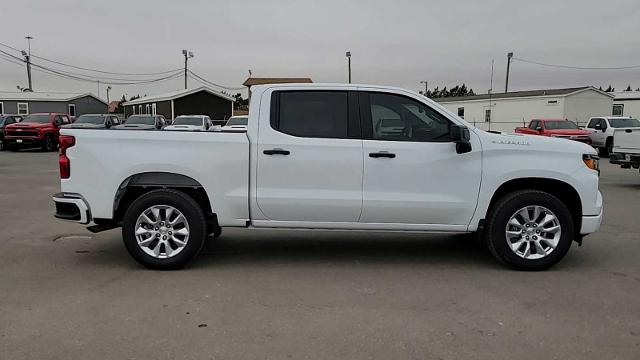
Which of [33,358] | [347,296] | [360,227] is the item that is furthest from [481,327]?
[33,358]

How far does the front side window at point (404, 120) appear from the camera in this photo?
18.6ft

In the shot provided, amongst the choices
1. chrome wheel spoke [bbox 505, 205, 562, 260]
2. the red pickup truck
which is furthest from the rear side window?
the red pickup truck

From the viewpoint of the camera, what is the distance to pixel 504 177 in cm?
562

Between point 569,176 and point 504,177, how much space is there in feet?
2.21

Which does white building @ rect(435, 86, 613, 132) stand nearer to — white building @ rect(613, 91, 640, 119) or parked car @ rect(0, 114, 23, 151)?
white building @ rect(613, 91, 640, 119)

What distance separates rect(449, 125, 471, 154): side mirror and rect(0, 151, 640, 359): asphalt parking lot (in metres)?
1.28

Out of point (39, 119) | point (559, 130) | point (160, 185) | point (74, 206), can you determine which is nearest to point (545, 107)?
point (559, 130)

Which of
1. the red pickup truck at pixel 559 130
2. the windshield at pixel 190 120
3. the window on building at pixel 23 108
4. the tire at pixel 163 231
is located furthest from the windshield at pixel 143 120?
the window on building at pixel 23 108

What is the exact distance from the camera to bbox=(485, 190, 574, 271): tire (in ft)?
18.5

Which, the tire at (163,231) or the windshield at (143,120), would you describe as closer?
the tire at (163,231)

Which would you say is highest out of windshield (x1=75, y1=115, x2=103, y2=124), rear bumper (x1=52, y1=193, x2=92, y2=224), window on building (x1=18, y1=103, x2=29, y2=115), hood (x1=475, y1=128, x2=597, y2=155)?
window on building (x1=18, y1=103, x2=29, y2=115)

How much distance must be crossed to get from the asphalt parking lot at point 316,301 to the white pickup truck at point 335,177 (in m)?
0.46

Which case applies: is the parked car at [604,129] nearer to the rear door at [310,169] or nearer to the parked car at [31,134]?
the rear door at [310,169]

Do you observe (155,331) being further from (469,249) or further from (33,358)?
(469,249)
